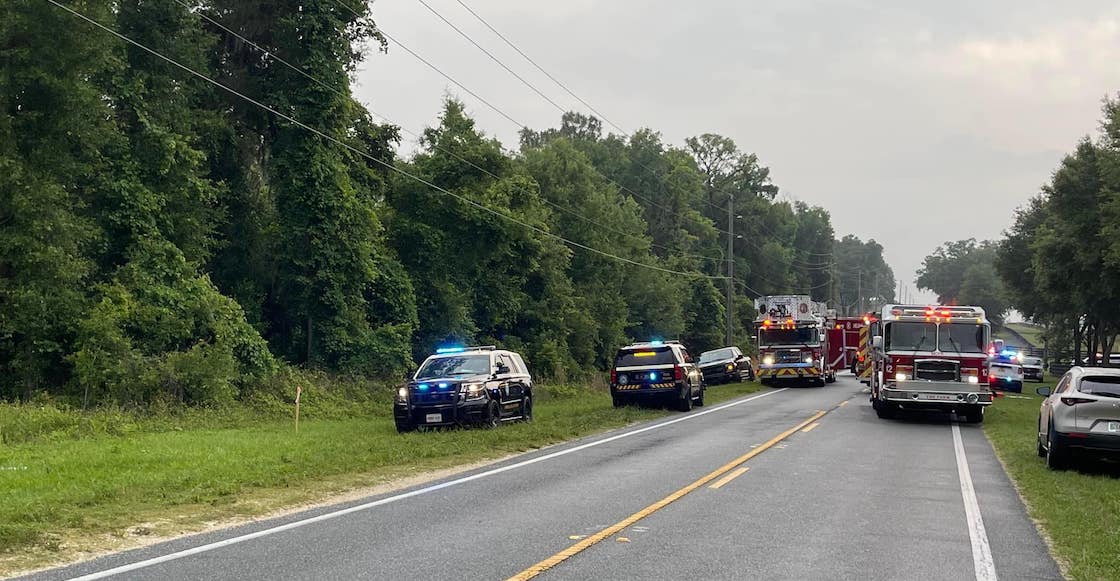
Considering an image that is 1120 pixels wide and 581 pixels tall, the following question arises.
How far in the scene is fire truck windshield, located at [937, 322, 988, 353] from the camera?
23.9m

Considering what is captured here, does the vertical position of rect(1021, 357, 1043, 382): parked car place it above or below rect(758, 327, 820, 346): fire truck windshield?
below

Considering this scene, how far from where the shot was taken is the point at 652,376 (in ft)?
92.1

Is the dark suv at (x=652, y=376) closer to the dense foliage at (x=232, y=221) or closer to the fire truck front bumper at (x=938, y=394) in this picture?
the fire truck front bumper at (x=938, y=394)

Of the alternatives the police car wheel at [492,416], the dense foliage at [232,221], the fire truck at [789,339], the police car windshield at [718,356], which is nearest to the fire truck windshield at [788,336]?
the fire truck at [789,339]

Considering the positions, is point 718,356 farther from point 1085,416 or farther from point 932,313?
point 1085,416

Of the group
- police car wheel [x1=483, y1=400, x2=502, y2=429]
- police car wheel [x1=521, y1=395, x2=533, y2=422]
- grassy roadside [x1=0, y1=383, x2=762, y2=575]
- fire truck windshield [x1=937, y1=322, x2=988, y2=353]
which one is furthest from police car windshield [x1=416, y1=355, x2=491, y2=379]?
fire truck windshield [x1=937, y1=322, x2=988, y2=353]

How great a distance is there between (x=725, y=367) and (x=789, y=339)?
4.82 metres

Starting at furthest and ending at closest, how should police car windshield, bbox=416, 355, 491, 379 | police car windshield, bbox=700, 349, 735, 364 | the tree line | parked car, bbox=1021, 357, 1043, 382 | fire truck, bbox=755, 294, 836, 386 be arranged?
1. parked car, bbox=1021, 357, 1043, 382
2. police car windshield, bbox=700, 349, 735, 364
3. fire truck, bbox=755, 294, 836, 386
4. the tree line
5. police car windshield, bbox=416, 355, 491, 379

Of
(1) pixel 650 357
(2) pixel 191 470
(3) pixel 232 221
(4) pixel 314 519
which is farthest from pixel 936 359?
(3) pixel 232 221

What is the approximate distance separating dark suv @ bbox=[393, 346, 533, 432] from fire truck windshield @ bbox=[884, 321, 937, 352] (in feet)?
31.3

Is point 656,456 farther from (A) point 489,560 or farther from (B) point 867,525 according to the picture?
(A) point 489,560

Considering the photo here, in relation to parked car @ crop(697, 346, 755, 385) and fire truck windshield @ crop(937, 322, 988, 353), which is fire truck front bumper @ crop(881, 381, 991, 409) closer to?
fire truck windshield @ crop(937, 322, 988, 353)

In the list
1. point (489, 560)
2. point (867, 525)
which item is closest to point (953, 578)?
point (867, 525)

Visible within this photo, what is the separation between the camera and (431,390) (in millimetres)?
20484
